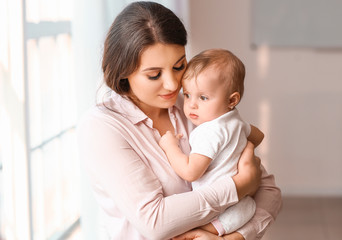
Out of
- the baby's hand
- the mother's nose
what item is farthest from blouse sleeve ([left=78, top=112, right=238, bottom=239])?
the mother's nose

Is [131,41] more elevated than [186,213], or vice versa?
[131,41]

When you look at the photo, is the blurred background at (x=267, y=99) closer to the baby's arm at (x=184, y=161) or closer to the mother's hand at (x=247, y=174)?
the baby's arm at (x=184, y=161)

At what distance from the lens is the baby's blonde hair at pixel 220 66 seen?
1.56 meters

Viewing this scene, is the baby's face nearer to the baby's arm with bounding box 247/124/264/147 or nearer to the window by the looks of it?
the baby's arm with bounding box 247/124/264/147

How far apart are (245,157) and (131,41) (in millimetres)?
516

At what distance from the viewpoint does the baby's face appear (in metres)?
1.55

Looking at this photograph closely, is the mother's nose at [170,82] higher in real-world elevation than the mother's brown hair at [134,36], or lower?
lower

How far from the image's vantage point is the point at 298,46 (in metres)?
4.40

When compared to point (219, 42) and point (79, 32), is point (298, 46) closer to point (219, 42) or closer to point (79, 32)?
point (219, 42)

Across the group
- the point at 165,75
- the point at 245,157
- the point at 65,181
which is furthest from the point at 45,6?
the point at 245,157

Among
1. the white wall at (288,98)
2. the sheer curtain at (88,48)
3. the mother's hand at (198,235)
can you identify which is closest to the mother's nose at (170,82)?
the mother's hand at (198,235)

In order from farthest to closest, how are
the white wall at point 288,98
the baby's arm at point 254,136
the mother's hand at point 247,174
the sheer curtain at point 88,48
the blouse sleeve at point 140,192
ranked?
the white wall at point 288,98 → the sheer curtain at point 88,48 → the baby's arm at point 254,136 → the mother's hand at point 247,174 → the blouse sleeve at point 140,192

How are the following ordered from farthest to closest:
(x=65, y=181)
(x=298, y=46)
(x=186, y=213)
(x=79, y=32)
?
(x=298, y=46) → (x=65, y=181) → (x=79, y=32) → (x=186, y=213)

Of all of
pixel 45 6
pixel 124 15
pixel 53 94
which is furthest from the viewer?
pixel 53 94
